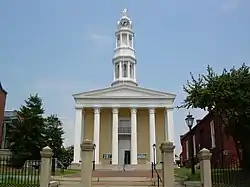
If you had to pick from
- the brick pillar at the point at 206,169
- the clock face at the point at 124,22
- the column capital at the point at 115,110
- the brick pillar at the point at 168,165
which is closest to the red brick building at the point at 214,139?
the brick pillar at the point at 206,169

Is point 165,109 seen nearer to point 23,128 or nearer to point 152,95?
point 152,95

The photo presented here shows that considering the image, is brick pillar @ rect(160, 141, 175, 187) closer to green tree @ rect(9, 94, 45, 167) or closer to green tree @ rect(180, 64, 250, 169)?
green tree @ rect(180, 64, 250, 169)

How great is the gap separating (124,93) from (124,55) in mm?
12824

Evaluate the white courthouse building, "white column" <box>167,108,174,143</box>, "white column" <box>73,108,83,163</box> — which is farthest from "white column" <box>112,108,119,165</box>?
"white column" <box>167,108,174,143</box>

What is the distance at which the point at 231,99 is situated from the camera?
73.9 feet

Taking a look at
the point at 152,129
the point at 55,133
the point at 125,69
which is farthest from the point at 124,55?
the point at 55,133

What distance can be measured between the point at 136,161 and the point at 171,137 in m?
6.12

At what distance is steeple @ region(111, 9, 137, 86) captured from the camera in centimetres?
6575

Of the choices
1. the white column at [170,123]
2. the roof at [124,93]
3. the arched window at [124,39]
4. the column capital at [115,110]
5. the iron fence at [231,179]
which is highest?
the arched window at [124,39]

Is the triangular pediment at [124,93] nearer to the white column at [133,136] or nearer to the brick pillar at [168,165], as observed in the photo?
the white column at [133,136]

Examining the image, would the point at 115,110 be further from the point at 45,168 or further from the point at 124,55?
the point at 45,168

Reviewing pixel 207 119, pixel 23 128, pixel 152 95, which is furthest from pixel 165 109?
pixel 23 128

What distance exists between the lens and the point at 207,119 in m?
41.3

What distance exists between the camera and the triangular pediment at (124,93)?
54.4 meters
